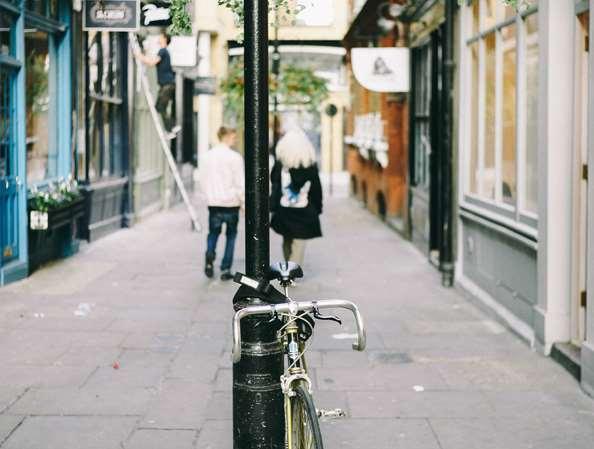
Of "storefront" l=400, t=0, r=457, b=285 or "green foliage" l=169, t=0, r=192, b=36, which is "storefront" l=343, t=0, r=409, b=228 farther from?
"green foliage" l=169, t=0, r=192, b=36

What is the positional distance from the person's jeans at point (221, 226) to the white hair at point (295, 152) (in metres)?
0.93

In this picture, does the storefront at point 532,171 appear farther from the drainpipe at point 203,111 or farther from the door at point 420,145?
the drainpipe at point 203,111

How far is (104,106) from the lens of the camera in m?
17.2

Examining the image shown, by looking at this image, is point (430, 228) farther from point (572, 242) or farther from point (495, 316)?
point (572, 242)

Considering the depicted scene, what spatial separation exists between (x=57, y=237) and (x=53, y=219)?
1.34 meters

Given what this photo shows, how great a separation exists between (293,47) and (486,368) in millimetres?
23115

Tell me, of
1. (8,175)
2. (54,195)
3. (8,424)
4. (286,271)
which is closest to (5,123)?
(8,175)

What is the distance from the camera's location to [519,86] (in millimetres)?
9047

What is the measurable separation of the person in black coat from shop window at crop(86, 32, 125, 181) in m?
4.92

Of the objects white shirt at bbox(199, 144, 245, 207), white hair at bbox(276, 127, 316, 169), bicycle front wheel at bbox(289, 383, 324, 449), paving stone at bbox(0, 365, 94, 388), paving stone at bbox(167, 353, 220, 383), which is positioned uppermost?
white hair at bbox(276, 127, 316, 169)

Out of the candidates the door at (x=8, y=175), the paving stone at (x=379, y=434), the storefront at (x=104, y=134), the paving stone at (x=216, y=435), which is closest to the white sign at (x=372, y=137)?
the storefront at (x=104, y=134)

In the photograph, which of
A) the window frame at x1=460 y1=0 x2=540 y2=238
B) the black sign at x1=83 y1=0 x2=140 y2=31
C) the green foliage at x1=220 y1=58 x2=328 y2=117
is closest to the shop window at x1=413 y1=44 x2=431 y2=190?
the window frame at x1=460 y1=0 x2=540 y2=238

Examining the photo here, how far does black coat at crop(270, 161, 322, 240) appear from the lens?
37.8 ft

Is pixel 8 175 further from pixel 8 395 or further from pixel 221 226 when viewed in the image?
pixel 8 395
